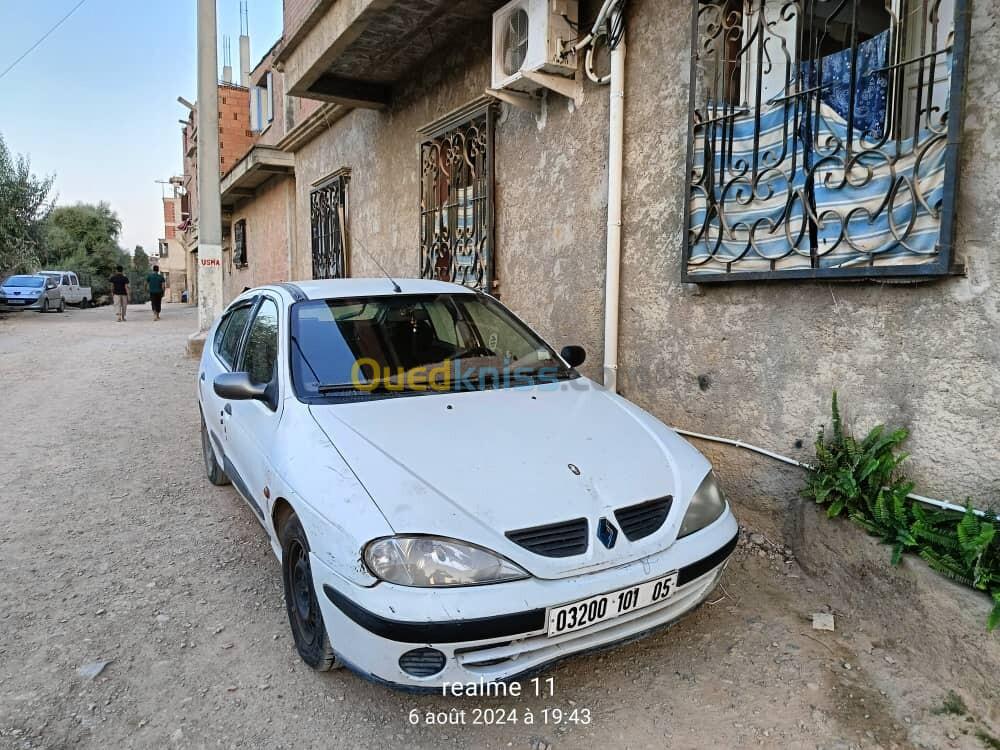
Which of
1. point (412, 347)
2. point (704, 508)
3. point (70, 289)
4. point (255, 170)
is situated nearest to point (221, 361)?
point (412, 347)

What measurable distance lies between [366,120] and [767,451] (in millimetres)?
7046

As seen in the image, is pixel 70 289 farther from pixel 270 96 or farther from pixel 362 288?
pixel 362 288

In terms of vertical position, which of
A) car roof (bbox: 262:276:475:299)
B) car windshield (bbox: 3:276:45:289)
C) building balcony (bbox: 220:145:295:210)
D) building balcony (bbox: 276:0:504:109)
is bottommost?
car roof (bbox: 262:276:475:299)

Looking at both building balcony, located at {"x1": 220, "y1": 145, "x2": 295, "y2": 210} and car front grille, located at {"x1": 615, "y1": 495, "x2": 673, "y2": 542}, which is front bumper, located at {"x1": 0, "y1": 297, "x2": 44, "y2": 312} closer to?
building balcony, located at {"x1": 220, "y1": 145, "x2": 295, "y2": 210}

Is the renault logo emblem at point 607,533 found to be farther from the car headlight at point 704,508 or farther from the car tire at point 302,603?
the car tire at point 302,603

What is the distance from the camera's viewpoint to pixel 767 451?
11.9ft

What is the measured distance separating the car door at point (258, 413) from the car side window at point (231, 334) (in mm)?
193

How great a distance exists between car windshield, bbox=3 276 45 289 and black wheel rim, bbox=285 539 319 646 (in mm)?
25730

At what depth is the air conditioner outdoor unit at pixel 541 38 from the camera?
4805 mm

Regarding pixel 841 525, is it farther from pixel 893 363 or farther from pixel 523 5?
pixel 523 5

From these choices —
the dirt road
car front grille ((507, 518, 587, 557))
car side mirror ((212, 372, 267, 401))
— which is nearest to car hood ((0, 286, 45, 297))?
the dirt road

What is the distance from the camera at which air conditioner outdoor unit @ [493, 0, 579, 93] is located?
480 centimetres

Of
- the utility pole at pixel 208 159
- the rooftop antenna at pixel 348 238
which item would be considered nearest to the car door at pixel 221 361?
the rooftop antenna at pixel 348 238

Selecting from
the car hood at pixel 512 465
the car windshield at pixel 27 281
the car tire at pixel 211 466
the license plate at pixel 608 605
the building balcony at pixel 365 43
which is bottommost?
the car tire at pixel 211 466
